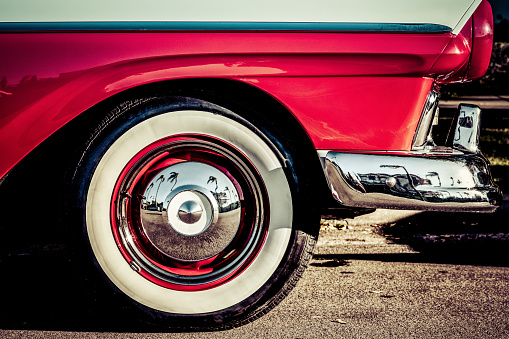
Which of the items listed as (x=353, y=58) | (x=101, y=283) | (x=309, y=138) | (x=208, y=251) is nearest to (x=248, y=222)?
(x=208, y=251)

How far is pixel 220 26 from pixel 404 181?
89cm

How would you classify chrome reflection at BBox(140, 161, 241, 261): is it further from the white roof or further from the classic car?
the white roof

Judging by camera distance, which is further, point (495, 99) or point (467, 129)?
point (495, 99)

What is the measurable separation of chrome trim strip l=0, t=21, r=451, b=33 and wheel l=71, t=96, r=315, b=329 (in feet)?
0.89

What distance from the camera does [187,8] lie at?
1918mm

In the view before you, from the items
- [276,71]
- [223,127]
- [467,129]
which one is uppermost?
[276,71]

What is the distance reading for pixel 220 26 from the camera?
192 centimetres

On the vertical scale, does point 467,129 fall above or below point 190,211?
above

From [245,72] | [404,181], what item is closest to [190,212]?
[245,72]

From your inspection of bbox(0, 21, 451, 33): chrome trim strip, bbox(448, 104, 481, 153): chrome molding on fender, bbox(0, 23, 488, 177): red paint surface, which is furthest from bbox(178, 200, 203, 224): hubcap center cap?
bbox(448, 104, 481, 153): chrome molding on fender

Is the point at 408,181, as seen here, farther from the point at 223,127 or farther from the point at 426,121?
the point at 223,127

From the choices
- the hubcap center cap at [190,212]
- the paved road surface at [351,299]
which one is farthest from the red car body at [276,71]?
the paved road surface at [351,299]

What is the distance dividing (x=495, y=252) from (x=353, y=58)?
1.78 meters

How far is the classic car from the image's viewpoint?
190 cm
